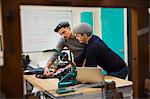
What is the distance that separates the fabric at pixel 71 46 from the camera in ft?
3.65

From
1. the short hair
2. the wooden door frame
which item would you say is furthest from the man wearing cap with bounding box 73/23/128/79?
the wooden door frame

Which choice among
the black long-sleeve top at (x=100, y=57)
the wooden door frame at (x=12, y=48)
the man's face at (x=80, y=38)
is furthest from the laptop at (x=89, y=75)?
the wooden door frame at (x=12, y=48)

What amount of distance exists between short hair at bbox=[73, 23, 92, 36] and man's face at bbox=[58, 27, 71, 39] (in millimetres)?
51

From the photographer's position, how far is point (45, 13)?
1053 millimetres

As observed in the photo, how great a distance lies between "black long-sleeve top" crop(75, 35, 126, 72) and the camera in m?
1.19

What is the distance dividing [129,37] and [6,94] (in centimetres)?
62

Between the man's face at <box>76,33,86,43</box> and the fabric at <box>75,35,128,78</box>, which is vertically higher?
the man's face at <box>76,33,86,43</box>

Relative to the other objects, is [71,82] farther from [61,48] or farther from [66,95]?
[61,48]

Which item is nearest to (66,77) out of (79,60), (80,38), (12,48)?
(79,60)

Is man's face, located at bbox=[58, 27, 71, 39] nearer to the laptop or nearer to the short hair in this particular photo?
the short hair

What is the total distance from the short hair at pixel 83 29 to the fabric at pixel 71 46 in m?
0.05

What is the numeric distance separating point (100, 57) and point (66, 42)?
0.27 metres

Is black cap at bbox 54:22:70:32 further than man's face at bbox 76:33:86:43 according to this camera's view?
No

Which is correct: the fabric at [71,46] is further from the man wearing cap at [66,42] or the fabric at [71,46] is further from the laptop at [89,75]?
the laptop at [89,75]
